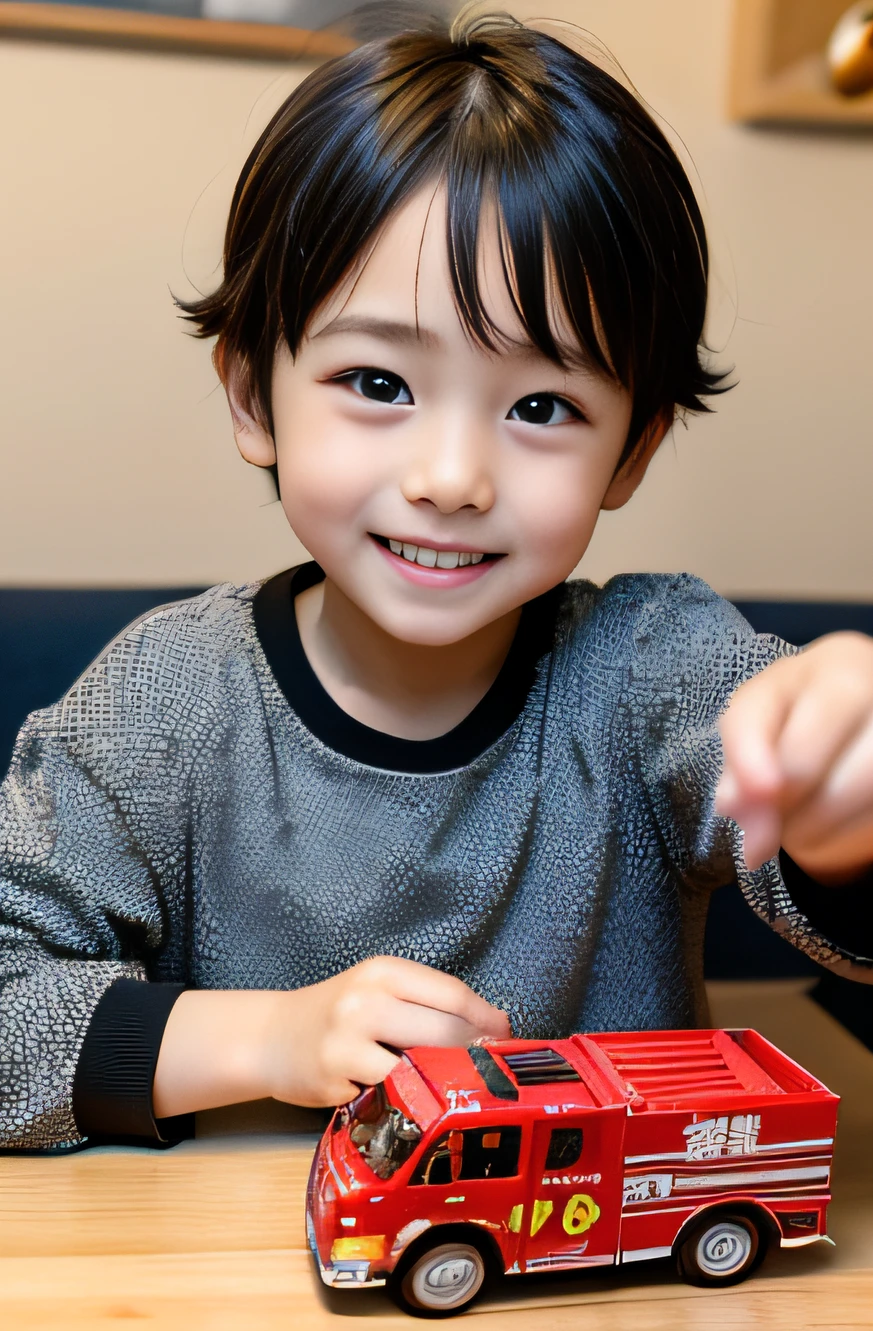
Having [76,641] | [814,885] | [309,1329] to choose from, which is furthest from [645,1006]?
A: [76,641]

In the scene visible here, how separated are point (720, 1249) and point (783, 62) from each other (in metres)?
0.64

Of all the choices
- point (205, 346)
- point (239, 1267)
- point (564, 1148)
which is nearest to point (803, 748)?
point (564, 1148)

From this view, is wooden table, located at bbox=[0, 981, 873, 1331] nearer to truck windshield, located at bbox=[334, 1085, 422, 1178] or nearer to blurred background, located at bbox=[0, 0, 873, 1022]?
truck windshield, located at bbox=[334, 1085, 422, 1178]

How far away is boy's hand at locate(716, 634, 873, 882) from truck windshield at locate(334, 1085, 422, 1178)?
0.13 metres

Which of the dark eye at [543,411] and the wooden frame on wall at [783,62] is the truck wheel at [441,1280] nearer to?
the dark eye at [543,411]

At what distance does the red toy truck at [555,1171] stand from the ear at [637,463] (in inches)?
10.2

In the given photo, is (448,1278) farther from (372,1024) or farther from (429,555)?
(429,555)

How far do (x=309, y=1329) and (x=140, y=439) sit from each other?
0.54 m

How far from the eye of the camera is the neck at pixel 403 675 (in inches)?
23.0

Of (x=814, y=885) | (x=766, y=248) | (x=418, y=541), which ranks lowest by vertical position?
(x=814, y=885)

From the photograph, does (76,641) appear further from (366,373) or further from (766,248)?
(766,248)

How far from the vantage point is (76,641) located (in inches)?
30.1

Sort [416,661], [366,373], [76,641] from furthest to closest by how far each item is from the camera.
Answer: [76,641] < [416,661] < [366,373]

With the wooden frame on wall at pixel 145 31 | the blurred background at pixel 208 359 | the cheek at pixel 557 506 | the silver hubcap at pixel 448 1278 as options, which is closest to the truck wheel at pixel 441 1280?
the silver hubcap at pixel 448 1278
